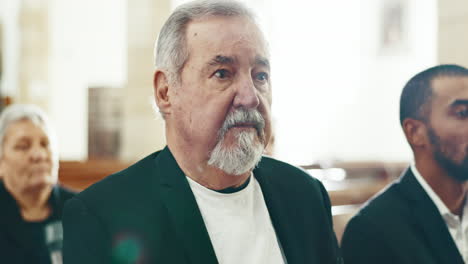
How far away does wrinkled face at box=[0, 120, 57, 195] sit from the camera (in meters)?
2.48

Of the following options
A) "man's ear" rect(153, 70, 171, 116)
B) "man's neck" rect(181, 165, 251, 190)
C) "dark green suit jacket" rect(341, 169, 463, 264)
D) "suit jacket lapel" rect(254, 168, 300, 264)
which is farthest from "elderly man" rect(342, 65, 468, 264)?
"man's ear" rect(153, 70, 171, 116)

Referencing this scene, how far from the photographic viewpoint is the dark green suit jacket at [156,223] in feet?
4.11

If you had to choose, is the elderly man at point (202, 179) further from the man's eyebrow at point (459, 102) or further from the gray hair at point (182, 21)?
the man's eyebrow at point (459, 102)

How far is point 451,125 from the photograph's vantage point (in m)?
1.46

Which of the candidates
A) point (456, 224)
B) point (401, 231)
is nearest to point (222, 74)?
point (401, 231)

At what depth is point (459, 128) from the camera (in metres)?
1.46

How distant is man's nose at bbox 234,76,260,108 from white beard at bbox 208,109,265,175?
0.02 meters

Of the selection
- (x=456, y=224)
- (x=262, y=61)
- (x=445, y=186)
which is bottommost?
(x=456, y=224)

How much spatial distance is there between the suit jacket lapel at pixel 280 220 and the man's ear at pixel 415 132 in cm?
43

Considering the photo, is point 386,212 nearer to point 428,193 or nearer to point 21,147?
point 428,193

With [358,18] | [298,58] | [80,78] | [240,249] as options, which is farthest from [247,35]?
[80,78]

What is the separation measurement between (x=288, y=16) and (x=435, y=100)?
7873 mm

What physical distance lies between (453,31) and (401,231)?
702 mm

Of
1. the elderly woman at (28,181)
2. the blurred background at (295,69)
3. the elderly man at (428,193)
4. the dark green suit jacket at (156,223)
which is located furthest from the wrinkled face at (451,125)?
the elderly woman at (28,181)
